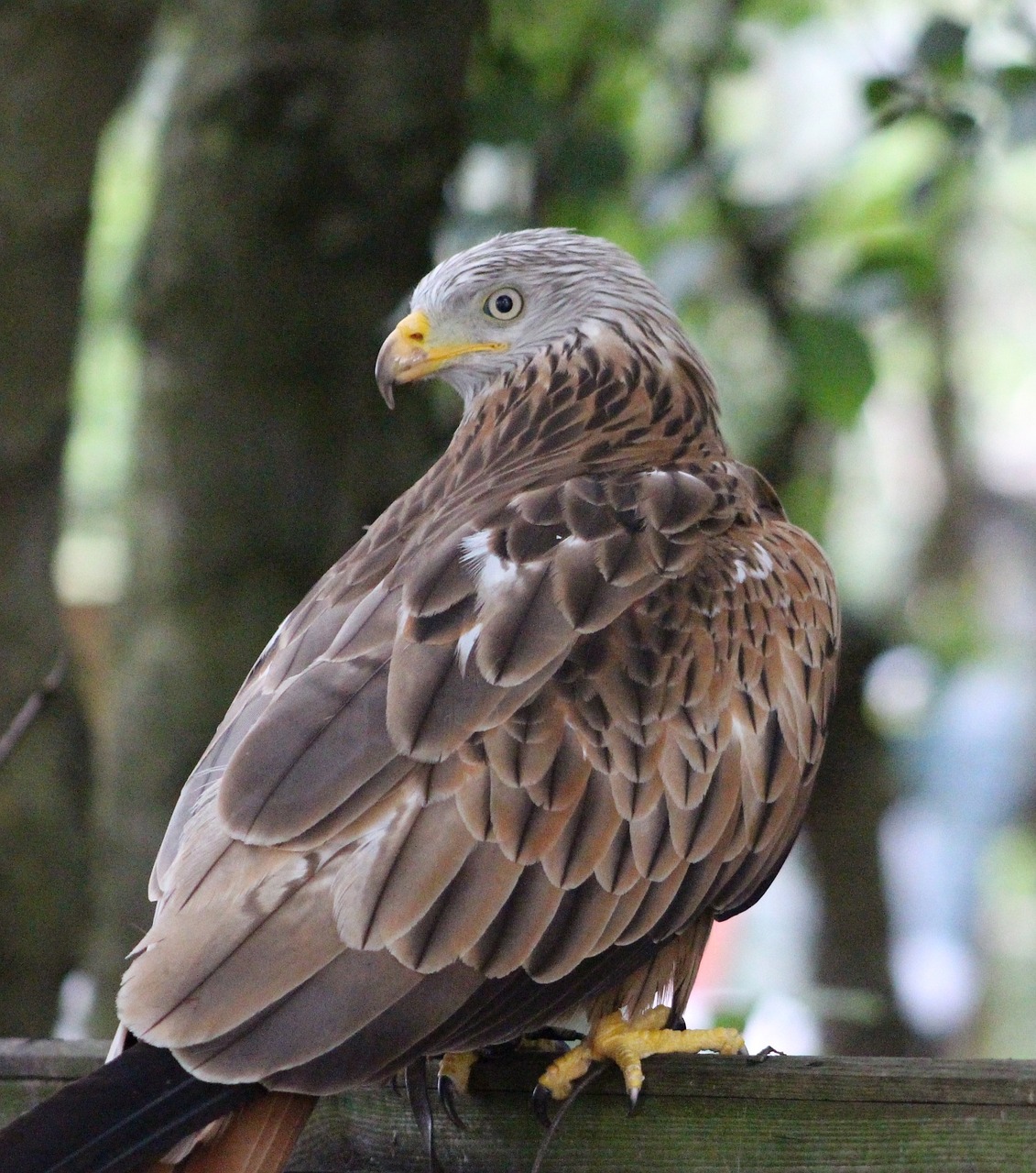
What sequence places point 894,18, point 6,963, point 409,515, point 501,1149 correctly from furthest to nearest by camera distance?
point 894,18 → point 6,963 → point 409,515 → point 501,1149

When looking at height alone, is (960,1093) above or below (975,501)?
below

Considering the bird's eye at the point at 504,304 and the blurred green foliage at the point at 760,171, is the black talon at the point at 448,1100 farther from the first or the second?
the blurred green foliage at the point at 760,171

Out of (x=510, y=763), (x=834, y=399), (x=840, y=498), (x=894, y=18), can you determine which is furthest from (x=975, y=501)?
(x=510, y=763)

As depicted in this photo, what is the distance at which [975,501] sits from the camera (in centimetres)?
967

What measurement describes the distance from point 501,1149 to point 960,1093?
2.20 feet

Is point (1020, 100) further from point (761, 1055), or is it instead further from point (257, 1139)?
point (257, 1139)

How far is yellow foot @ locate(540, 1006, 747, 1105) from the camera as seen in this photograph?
2539 millimetres

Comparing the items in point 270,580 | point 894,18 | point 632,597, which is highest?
point 894,18

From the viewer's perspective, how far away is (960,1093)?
7.46 ft

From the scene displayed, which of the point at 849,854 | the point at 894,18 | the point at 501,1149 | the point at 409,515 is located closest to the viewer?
the point at 501,1149

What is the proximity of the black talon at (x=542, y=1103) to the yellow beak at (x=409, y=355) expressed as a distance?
1.56 meters

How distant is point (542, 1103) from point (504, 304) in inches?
71.4

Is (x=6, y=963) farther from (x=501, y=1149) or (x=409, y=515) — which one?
(x=501, y=1149)

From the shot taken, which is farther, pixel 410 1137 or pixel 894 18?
pixel 894 18
